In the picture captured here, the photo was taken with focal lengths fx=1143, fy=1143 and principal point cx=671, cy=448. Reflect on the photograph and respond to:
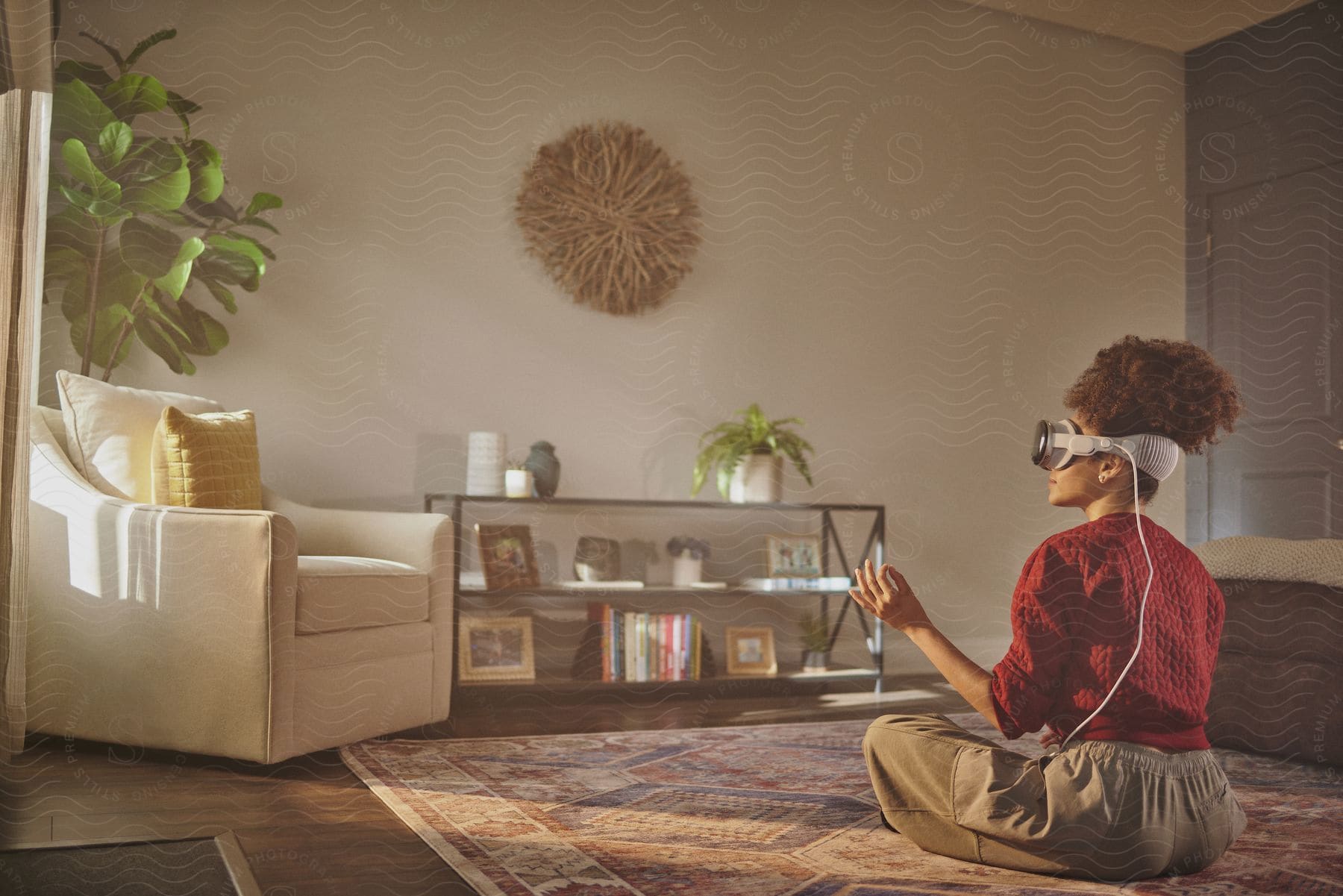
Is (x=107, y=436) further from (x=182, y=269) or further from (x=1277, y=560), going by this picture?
(x=1277, y=560)

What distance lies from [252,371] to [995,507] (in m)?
2.25

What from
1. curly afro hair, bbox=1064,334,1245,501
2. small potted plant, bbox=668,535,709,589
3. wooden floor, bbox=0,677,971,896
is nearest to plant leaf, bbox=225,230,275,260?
wooden floor, bbox=0,677,971,896

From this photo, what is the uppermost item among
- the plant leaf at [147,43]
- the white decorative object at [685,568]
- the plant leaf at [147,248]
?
the plant leaf at [147,43]

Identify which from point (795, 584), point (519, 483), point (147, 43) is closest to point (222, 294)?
point (147, 43)

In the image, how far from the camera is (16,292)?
73.8 inches

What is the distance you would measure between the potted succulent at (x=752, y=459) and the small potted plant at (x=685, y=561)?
159mm

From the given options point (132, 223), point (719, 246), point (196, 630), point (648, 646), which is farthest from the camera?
point (719, 246)

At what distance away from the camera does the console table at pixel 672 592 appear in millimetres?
2926

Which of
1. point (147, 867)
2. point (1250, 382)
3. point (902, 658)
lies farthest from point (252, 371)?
point (1250, 382)

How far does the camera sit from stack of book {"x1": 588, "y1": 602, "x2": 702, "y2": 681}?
3053 mm

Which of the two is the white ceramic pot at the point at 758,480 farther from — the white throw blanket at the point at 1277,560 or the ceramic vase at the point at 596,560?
the white throw blanket at the point at 1277,560

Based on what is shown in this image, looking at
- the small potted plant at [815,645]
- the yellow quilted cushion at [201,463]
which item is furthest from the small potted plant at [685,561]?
the yellow quilted cushion at [201,463]

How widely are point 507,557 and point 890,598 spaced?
184 centimetres

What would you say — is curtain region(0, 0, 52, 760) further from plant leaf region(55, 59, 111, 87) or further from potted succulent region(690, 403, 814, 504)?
potted succulent region(690, 403, 814, 504)
